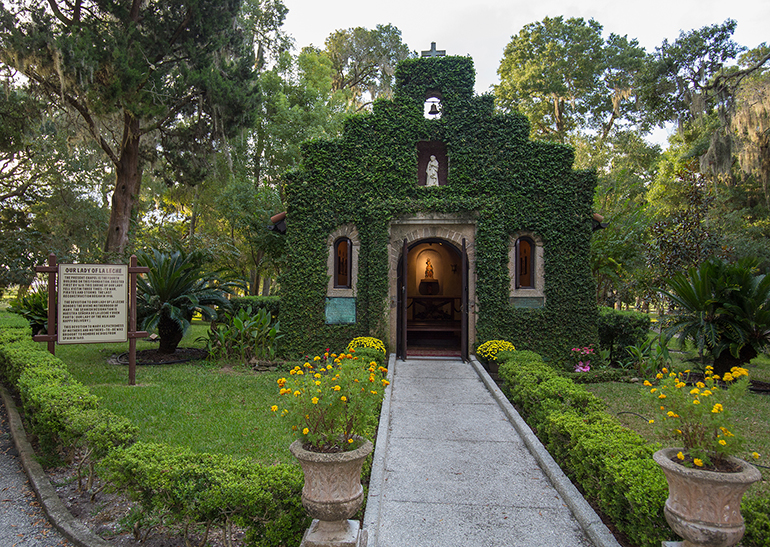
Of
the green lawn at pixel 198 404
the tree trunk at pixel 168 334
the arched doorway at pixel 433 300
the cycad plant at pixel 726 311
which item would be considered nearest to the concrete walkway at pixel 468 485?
the green lawn at pixel 198 404

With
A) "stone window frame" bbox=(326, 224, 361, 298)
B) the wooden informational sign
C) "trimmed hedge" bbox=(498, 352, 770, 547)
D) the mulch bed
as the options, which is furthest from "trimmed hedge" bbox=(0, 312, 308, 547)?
"stone window frame" bbox=(326, 224, 361, 298)

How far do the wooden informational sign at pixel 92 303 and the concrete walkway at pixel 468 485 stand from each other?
16.8 feet

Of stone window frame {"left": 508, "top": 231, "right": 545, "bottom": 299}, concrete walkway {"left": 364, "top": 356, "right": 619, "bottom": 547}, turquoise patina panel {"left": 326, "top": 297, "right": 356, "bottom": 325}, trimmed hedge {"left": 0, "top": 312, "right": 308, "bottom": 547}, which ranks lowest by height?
concrete walkway {"left": 364, "top": 356, "right": 619, "bottom": 547}

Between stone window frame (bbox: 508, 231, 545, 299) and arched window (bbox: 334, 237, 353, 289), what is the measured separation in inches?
153

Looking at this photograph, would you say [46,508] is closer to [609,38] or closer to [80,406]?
[80,406]

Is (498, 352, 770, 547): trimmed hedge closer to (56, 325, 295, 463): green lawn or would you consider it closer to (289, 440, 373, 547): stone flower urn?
(289, 440, 373, 547): stone flower urn

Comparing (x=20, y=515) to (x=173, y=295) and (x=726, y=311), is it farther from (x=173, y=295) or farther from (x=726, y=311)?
(x=726, y=311)

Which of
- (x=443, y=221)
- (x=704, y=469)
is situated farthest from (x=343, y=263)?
(x=704, y=469)

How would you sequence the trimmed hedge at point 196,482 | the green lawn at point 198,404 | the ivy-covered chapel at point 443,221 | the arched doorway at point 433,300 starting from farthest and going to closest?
1. the ivy-covered chapel at point 443,221
2. the arched doorway at point 433,300
3. the green lawn at point 198,404
4. the trimmed hedge at point 196,482

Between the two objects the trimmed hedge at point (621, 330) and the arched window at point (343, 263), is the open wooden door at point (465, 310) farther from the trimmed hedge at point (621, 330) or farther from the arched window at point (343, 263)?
the trimmed hedge at point (621, 330)

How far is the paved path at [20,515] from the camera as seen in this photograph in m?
3.87

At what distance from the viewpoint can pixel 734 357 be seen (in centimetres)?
888

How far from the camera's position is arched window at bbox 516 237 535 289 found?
37.7 feet

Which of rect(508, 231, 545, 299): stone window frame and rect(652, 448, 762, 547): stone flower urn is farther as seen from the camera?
rect(508, 231, 545, 299): stone window frame
